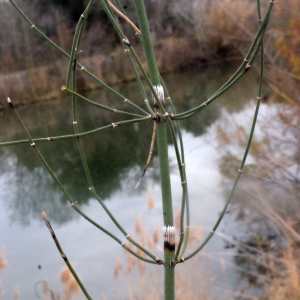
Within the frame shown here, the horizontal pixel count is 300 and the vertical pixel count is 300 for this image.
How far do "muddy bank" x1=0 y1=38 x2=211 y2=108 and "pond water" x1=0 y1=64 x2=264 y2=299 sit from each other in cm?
42

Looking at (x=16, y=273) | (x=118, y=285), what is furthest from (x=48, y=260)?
(x=118, y=285)

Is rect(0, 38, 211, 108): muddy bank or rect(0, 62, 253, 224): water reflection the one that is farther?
rect(0, 38, 211, 108): muddy bank

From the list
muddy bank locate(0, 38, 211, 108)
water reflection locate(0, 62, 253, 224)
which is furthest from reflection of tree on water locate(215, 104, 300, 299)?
muddy bank locate(0, 38, 211, 108)

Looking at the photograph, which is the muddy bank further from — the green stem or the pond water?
the green stem

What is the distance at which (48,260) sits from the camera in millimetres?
2836

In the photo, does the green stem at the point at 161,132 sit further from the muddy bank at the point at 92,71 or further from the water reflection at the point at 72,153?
the muddy bank at the point at 92,71

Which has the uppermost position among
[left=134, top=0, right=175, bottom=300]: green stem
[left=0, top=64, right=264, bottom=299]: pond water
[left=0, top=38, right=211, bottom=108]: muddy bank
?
[left=0, top=38, right=211, bottom=108]: muddy bank

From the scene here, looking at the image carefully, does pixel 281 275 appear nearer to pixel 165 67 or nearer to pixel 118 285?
pixel 118 285

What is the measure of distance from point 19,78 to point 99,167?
10.7 ft

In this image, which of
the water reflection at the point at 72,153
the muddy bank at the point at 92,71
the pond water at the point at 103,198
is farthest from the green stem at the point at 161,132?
the muddy bank at the point at 92,71

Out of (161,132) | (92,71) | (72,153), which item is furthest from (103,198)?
(92,71)

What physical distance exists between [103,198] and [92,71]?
4573mm

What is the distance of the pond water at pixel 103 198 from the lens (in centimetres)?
247

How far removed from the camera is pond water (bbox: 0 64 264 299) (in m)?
2.47
